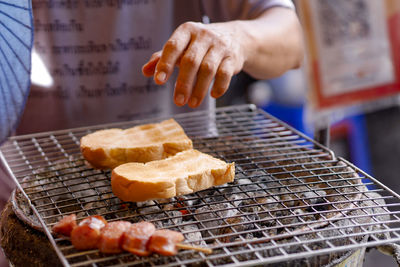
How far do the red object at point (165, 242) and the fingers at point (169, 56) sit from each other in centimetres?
72

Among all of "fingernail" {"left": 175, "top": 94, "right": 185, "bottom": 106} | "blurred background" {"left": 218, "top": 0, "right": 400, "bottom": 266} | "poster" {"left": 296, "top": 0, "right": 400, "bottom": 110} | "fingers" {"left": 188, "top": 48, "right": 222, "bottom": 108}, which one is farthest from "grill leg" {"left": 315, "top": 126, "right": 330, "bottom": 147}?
"fingernail" {"left": 175, "top": 94, "right": 185, "bottom": 106}

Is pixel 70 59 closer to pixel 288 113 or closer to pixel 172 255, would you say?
pixel 172 255

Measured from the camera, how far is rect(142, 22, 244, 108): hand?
2.12m

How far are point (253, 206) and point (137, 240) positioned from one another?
56 cm

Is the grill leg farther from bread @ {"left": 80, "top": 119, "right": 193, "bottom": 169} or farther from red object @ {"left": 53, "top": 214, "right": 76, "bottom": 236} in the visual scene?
red object @ {"left": 53, "top": 214, "right": 76, "bottom": 236}

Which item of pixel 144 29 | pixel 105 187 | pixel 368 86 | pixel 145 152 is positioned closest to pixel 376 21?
pixel 368 86

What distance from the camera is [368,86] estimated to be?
10.6 ft

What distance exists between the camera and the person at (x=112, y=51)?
3139mm

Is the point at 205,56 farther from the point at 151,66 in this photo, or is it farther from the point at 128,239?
the point at 128,239

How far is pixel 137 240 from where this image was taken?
5.32ft

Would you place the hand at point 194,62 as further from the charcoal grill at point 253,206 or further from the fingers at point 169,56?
the charcoal grill at point 253,206

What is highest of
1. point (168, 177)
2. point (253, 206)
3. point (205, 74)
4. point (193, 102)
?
point (205, 74)

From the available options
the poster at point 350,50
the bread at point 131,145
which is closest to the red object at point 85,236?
the bread at point 131,145

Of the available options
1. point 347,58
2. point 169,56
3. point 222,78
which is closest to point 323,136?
point 347,58
